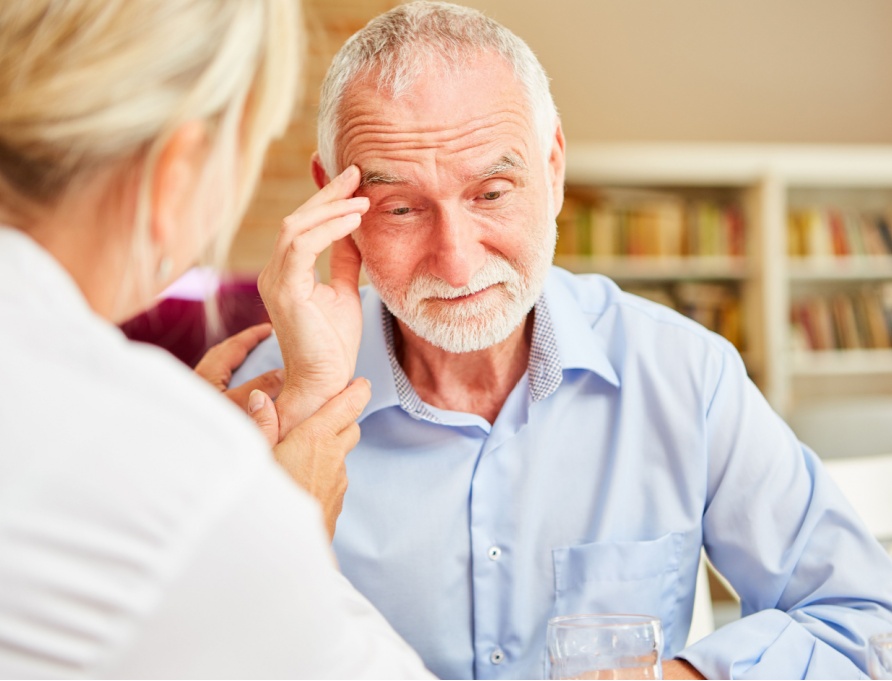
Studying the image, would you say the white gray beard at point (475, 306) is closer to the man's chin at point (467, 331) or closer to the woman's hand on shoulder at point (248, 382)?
the man's chin at point (467, 331)

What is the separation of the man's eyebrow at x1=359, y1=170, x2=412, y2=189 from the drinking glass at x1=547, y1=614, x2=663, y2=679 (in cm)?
72

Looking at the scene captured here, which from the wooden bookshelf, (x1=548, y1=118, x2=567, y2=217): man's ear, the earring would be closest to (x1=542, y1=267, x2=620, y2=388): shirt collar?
(x1=548, y1=118, x2=567, y2=217): man's ear

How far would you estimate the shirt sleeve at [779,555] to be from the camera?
1.14 metres

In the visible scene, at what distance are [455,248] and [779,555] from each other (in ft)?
2.06

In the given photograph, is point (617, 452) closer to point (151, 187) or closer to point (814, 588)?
point (814, 588)

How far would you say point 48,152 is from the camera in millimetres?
685

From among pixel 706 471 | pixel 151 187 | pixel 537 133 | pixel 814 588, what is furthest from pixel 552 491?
pixel 151 187

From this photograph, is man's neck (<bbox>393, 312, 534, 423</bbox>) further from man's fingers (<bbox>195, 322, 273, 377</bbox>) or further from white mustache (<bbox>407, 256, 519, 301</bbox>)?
man's fingers (<bbox>195, 322, 273, 377</bbox>)

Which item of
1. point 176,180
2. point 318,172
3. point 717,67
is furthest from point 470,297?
point 717,67

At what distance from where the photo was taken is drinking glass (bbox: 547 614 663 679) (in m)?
0.85

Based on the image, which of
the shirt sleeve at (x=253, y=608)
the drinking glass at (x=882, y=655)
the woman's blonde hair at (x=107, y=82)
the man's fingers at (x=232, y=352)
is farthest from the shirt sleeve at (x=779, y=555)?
the woman's blonde hair at (x=107, y=82)

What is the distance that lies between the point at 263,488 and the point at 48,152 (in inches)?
11.8

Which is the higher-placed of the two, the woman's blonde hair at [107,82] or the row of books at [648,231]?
the woman's blonde hair at [107,82]

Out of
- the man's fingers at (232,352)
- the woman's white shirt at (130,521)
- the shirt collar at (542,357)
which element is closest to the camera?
the woman's white shirt at (130,521)
